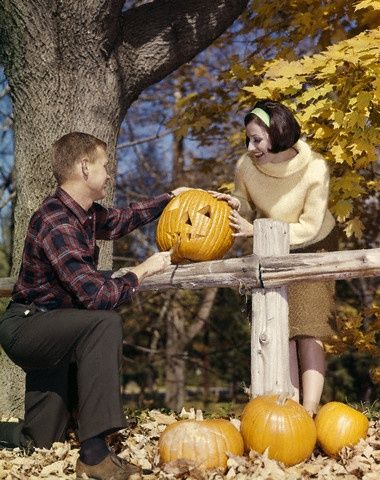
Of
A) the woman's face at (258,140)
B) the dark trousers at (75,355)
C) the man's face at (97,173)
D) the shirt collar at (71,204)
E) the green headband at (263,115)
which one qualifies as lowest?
the dark trousers at (75,355)

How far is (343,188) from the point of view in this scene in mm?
5176

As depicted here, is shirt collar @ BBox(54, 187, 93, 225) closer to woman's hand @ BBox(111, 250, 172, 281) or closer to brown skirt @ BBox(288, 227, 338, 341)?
woman's hand @ BBox(111, 250, 172, 281)

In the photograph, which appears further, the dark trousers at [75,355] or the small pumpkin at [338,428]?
the small pumpkin at [338,428]

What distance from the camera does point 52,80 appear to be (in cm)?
512

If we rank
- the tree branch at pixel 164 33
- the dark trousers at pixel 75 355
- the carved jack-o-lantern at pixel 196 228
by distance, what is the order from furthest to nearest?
the tree branch at pixel 164 33 → the carved jack-o-lantern at pixel 196 228 → the dark trousers at pixel 75 355

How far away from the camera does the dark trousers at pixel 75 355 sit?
3371 mm

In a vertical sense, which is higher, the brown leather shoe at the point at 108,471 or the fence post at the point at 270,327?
the fence post at the point at 270,327

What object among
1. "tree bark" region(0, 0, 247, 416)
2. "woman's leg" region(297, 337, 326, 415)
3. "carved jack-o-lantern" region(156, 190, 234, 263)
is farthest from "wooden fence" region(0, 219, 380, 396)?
"tree bark" region(0, 0, 247, 416)

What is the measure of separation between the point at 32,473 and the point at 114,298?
1.04m

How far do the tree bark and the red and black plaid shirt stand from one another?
52.7 inches

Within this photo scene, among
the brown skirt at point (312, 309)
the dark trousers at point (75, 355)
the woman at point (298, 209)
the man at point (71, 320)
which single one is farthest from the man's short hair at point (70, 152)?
the brown skirt at point (312, 309)

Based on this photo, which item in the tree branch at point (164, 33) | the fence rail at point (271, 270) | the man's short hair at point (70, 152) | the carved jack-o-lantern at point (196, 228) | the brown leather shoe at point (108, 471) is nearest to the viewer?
the brown leather shoe at point (108, 471)

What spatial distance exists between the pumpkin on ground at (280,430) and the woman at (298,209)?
51 centimetres

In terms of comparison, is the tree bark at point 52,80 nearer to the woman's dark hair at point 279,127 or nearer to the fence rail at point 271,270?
the fence rail at point 271,270
